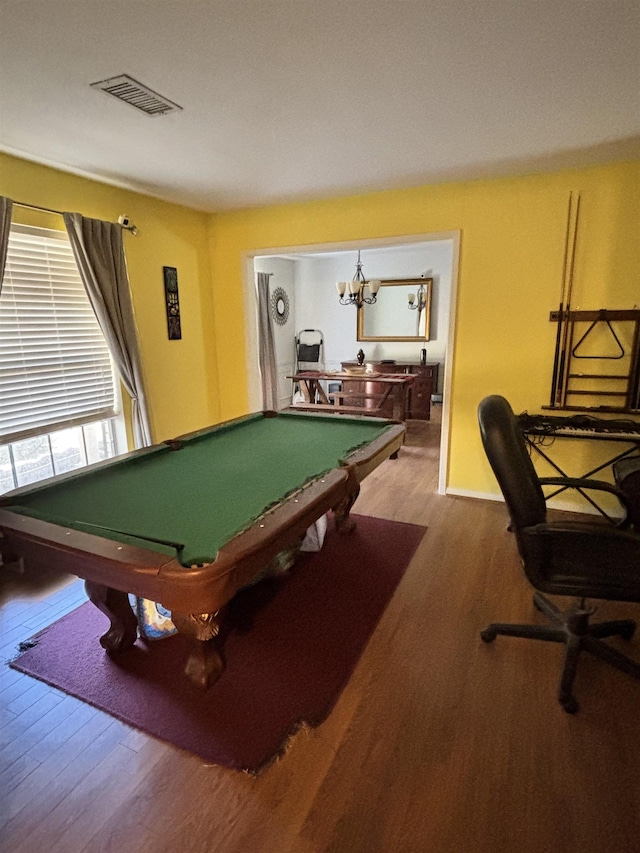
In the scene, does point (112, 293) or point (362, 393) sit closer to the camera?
point (112, 293)

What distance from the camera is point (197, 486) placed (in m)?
1.98

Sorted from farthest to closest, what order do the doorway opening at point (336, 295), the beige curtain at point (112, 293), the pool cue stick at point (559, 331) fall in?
the doorway opening at point (336, 295), the pool cue stick at point (559, 331), the beige curtain at point (112, 293)

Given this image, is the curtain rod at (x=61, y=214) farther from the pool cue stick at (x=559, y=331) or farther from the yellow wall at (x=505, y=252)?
the pool cue stick at (x=559, y=331)

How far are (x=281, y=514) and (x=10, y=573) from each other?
2130mm

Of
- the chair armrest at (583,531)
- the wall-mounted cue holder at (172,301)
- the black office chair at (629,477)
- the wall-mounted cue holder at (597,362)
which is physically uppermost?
the wall-mounted cue holder at (172,301)

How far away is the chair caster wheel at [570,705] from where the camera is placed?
1673mm

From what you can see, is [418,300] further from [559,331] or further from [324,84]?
[324,84]

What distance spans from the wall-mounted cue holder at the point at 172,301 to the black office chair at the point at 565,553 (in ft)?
9.83

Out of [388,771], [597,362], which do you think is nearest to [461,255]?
[597,362]

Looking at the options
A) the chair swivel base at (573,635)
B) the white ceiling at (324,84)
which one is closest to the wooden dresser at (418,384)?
the white ceiling at (324,84)

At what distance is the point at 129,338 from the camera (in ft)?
11.0

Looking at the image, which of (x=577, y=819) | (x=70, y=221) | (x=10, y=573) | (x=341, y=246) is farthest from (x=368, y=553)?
(x=70, y=221)

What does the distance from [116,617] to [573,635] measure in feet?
6.40

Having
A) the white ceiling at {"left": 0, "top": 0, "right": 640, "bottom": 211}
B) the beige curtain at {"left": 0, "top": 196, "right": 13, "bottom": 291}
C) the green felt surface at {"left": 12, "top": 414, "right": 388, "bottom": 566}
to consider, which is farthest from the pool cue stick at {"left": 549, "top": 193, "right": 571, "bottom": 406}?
the beige curtain at {"left": 0, "top": 196, "right": 13, "bottom": 291}
